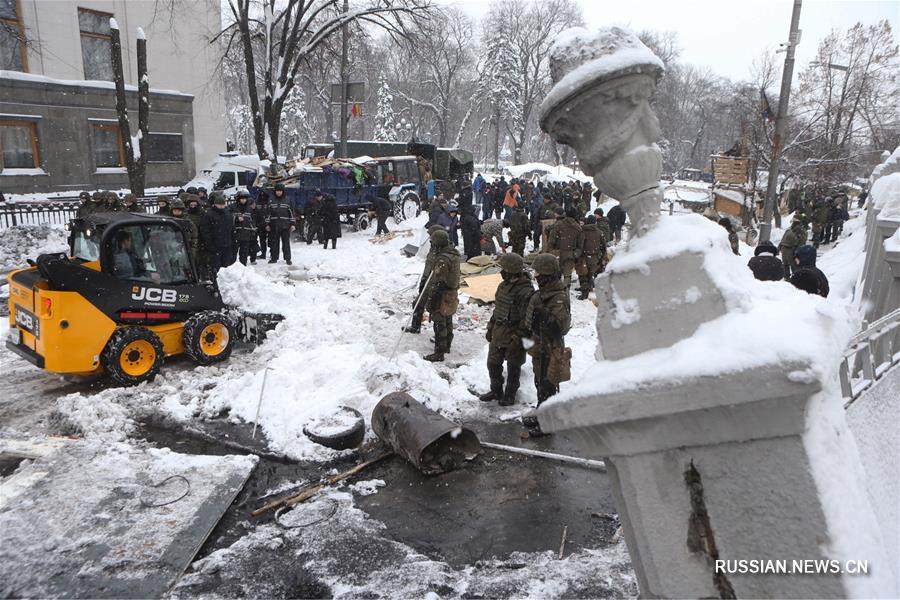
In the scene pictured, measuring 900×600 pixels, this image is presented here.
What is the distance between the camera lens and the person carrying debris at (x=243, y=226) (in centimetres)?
1366

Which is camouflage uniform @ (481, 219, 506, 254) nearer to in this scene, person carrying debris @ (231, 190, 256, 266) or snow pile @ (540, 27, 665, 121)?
person carrying debris @ (231, 190, 256, 266)

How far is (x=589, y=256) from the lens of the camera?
1227cm

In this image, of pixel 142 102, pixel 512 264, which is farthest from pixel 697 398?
pixel 142 102

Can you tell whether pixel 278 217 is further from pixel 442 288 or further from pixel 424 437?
pixel 424 437

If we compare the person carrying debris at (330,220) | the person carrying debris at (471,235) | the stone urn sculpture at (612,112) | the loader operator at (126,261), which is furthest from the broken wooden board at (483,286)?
the stone urn sculpture at (612,112)

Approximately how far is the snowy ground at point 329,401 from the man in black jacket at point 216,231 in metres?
1.12

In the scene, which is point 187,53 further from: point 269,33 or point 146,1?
point 269,33

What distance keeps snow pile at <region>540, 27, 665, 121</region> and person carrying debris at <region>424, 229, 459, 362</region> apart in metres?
6.44

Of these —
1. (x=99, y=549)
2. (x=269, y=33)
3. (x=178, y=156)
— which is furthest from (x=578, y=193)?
(x=99, y=549)

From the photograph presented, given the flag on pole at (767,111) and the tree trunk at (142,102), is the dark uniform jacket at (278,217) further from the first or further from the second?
the flag on pole at (767,111)

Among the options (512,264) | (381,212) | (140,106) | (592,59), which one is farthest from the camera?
(381,212)

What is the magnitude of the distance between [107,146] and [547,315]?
89.4 feet

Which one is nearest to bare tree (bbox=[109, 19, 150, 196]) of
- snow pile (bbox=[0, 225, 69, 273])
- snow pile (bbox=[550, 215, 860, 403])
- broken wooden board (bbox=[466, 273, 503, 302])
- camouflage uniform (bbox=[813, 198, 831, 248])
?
snow pile (bbox=[0, 225, 69, 273])

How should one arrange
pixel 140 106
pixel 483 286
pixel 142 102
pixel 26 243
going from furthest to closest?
1. pixel 140 106
2. pixel 142 102
3. pixel 26 243
4. pixel 483 286
